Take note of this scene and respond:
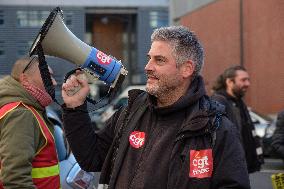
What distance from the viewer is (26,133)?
10.2 ft

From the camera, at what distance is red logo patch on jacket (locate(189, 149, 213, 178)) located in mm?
2387

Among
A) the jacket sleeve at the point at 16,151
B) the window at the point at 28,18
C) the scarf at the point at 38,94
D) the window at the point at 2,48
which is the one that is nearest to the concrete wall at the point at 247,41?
the window at the point at 2,48

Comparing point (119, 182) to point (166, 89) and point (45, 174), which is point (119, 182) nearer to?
point (166, 89)

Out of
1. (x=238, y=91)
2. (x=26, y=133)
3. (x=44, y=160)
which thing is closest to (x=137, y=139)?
(x=26, y=133)

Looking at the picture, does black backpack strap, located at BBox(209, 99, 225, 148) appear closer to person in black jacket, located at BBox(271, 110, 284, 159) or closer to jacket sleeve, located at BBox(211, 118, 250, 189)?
jacket sleeve, located at BBox(211, 118, 250, 189)

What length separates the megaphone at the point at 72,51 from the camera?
2689 millimetres

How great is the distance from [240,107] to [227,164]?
3.26 metres

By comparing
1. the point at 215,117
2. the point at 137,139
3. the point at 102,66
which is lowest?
the point at 137,139

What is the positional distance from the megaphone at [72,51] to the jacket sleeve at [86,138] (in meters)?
0.20

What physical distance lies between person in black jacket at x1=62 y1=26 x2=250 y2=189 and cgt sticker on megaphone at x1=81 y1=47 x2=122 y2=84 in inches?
3.4

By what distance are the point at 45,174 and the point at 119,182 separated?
89cm

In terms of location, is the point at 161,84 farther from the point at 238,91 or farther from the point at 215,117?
the point at 238,91

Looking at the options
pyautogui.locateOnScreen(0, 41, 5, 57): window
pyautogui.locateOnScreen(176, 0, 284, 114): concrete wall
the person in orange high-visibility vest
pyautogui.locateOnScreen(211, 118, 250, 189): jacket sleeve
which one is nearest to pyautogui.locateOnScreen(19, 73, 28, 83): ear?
the person in orange high-visibility vest

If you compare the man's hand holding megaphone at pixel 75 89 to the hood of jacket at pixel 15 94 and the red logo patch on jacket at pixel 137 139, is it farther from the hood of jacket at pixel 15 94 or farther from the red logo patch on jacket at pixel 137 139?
the hood of jacket at pixel 15 94
